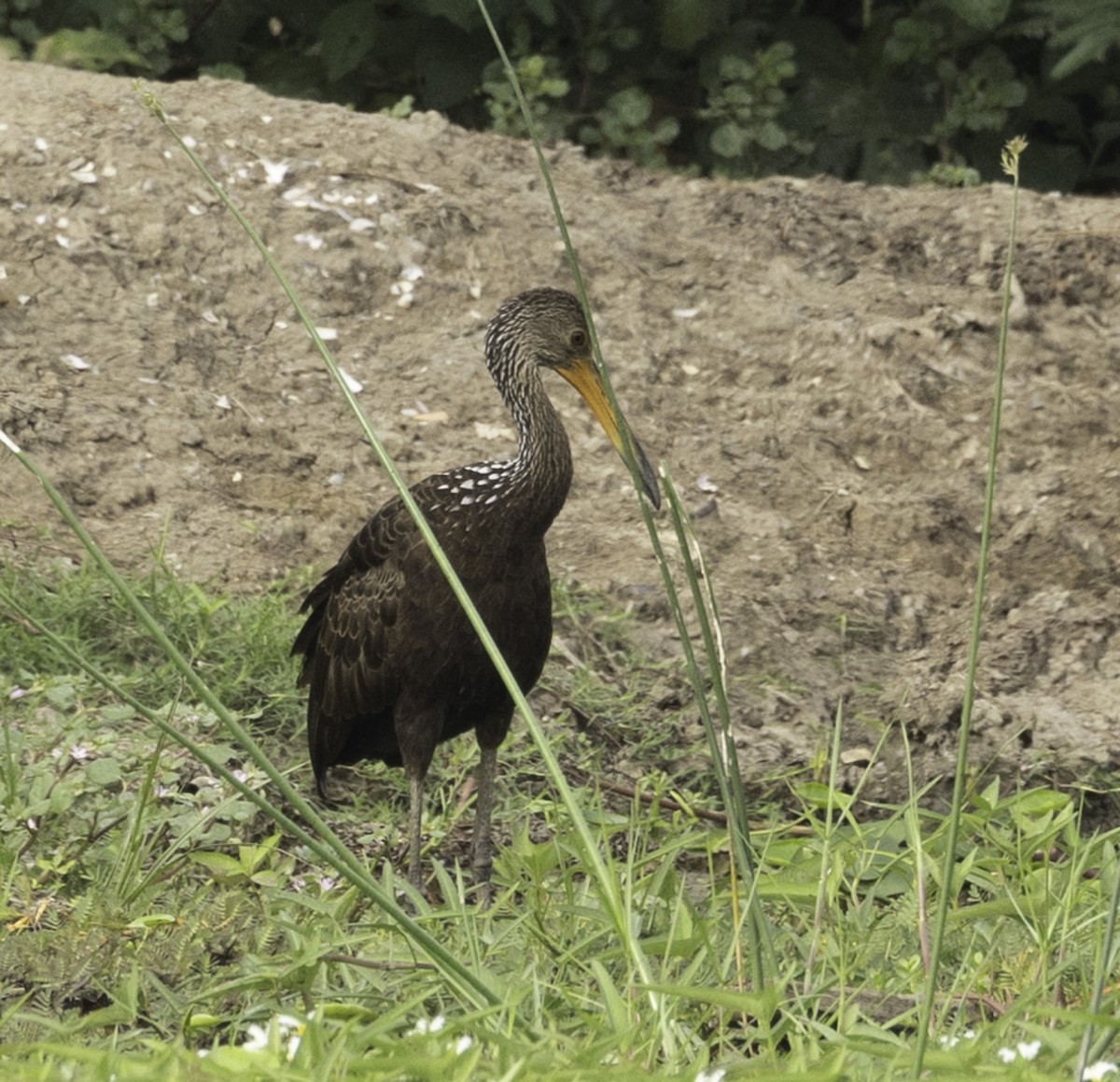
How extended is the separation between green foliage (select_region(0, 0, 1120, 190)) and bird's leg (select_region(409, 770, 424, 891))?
14.8ft

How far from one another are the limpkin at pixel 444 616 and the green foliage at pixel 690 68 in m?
4.15

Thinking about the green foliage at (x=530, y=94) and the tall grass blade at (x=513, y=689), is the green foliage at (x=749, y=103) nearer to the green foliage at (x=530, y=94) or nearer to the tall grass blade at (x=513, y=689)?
the green foliage at (x=530, y=94)

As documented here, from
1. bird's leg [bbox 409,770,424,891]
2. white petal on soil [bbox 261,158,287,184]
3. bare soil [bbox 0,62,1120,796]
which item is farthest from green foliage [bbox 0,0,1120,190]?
bird's leg [bbox 409,770,424,891]

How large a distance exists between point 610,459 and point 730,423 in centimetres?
49

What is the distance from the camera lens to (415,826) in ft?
13.6

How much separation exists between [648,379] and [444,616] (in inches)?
115

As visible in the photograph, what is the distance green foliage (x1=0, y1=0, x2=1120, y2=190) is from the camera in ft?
26.6

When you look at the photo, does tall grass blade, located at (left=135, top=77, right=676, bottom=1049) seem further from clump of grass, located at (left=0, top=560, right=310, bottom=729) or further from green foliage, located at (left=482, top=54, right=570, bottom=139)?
green foliage, located at (left=482, top=54, right=570, bottom=139)

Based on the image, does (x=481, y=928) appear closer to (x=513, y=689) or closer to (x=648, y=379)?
(x=513, y=689)

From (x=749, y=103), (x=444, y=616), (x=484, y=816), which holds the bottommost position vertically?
(x=484, y=816)

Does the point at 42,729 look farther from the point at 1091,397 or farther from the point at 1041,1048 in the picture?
the point at 1091,397

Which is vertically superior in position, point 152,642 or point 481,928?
point 481,928

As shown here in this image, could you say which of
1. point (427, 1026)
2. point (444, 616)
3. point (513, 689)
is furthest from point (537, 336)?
point (427, 1026)

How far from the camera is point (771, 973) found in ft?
8.98
